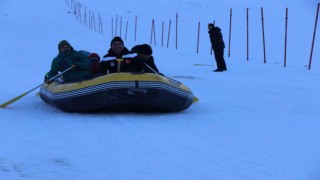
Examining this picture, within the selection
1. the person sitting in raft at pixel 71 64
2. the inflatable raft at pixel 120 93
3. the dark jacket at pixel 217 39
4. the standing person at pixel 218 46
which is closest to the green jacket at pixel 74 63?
the person sitting in raft at pixel 71 64

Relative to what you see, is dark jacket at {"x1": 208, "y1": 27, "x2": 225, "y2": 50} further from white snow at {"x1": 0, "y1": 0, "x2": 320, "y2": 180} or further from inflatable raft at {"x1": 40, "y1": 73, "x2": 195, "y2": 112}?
inflatable raft at {"x1": 40, "y1": 73, "x2": 195, "y2": 112}

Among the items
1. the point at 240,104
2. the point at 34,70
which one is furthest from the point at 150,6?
the point at 240,104

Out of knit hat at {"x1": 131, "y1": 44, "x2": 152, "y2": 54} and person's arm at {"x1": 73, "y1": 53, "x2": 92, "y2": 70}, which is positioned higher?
knit hat at {"x1": 131, "y1": 44, "x2": 152, "y2": 54}

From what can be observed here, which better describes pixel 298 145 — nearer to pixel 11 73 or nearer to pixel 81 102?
pixel 81 102

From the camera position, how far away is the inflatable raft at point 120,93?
6.21 metres

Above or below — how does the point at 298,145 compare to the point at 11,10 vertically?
below

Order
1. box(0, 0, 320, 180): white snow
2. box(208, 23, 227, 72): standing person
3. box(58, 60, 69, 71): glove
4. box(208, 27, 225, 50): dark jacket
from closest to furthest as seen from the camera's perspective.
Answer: box(0, 0, 320, 180): white snow → box(58, 60, 69, 71): glove → box(208, 23, 227, 72): standing person → box(208, 27, 225, 50): dark jacket

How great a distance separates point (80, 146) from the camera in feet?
15.6

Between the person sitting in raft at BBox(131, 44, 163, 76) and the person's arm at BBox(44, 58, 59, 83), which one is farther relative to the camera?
the person's arm at BBox(44, 58, 59, 83)

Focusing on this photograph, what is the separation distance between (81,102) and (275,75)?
682cm

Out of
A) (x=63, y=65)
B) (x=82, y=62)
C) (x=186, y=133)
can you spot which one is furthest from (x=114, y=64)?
(x=186, y=133)

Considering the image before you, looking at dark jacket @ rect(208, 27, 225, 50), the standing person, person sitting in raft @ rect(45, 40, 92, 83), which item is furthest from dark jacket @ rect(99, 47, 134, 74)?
dark jacket @ rect(208, 27, 225, 50)

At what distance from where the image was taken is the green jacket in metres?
7.00

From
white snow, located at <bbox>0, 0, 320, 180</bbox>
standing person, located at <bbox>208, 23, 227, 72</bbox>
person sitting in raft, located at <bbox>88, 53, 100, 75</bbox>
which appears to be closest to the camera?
white snow, located at <bbox>0, 0, 320, 180</bbox>
